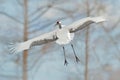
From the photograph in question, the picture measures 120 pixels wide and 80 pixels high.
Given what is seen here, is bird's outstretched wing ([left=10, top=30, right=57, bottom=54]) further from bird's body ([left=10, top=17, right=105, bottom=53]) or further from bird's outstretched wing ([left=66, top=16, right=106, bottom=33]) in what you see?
bird's outstretched wing ([left=66, top=16, right=106, bottom=33])

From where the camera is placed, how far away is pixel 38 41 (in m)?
4.11

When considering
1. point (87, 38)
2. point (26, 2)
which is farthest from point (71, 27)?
point (87, 38)

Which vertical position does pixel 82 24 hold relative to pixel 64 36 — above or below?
above

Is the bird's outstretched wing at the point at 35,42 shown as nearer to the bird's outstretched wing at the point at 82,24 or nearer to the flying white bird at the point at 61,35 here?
the flying white bird at the point at 61,35

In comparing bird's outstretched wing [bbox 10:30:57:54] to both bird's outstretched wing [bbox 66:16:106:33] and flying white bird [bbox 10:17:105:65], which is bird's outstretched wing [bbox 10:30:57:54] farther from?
bird's outstretched wing [bbox 66:16:106:33]

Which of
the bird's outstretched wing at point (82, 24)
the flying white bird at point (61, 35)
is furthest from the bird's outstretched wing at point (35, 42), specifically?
the bird's outstretched wing at point (82, 24)

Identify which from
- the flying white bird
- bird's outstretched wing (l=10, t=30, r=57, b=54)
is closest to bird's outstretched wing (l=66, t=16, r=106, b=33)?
the flying white bird

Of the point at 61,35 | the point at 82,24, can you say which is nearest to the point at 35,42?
the point at 61,35

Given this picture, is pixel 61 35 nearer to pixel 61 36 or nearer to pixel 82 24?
pixel 61 36

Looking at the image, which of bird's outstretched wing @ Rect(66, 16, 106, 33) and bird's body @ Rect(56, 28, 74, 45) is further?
bird's outstretched wing @ Rect(66, 16, 106, 33)

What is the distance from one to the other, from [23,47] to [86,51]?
709 cm

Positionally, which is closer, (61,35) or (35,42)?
(61,35)

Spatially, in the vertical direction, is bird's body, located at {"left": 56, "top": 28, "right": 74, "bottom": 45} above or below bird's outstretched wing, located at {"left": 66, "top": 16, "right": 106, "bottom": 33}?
below

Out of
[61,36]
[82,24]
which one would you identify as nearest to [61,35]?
[61,36]
